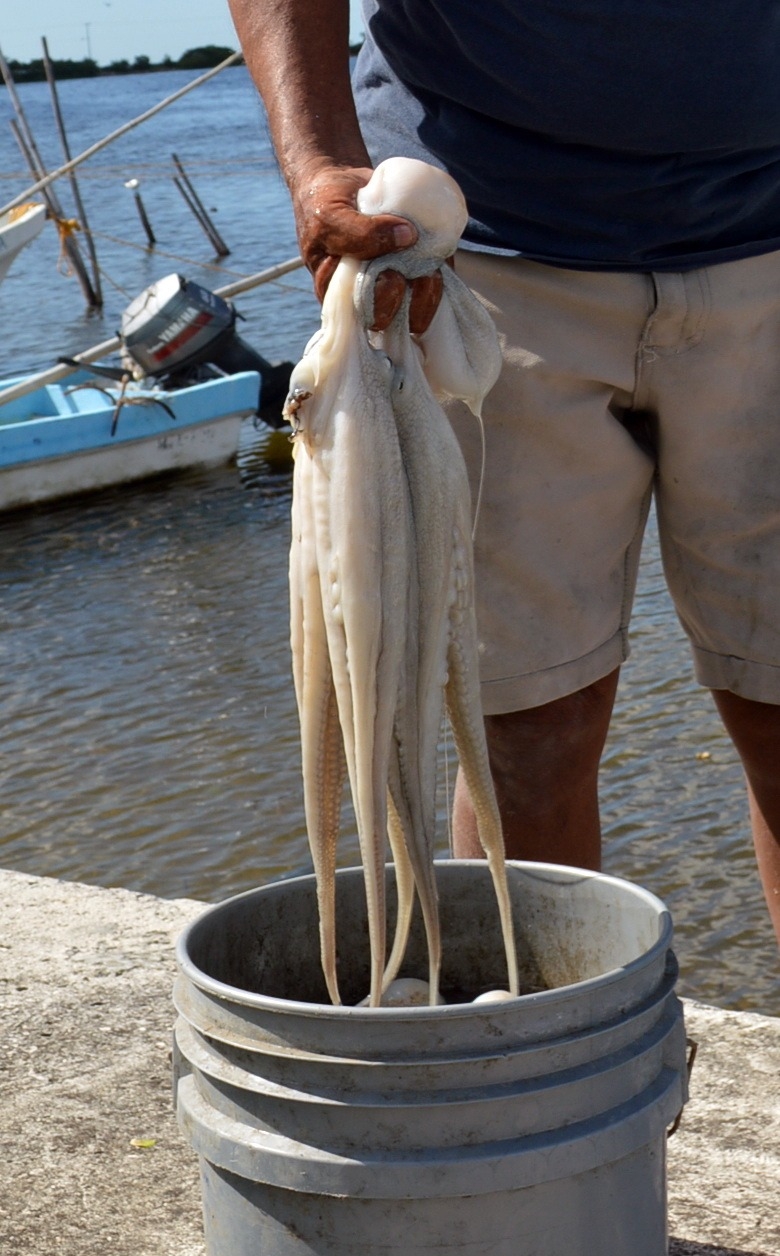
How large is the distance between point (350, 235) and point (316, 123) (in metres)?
0.22

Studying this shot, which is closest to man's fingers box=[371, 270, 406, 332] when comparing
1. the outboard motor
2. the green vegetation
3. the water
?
the water

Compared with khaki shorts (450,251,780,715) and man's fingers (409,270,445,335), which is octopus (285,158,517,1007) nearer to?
man's fingers (409,270,445,335)

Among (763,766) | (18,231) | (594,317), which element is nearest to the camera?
(594,317)

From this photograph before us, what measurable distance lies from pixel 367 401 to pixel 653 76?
2.37 ft

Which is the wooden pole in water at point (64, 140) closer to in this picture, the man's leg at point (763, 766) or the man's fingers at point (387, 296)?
the man's leg at point (763, 766)

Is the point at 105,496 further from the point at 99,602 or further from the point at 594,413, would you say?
the point at 594,413

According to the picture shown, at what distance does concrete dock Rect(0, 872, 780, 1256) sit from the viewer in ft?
7.34

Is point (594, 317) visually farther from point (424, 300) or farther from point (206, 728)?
point (206, 728)

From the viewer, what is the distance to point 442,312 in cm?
173

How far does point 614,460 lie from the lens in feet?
7.20

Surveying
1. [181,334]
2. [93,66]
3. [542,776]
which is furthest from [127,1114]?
[93,66]

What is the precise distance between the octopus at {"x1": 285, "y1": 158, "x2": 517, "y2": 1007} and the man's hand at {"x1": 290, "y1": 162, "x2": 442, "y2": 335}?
15 millimetres

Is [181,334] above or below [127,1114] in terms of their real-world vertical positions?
below

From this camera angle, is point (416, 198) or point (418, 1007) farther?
point (416, 198)
